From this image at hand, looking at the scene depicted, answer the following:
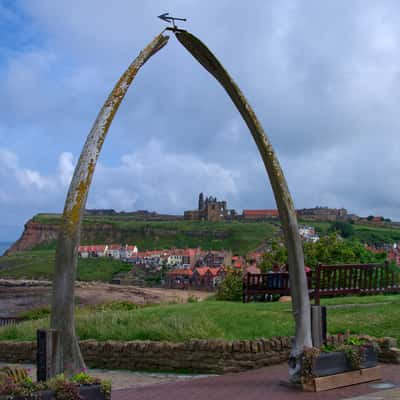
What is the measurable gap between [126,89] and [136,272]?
94.7 meters

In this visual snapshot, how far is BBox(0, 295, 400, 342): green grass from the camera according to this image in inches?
445

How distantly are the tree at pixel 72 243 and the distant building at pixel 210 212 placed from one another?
15950cm

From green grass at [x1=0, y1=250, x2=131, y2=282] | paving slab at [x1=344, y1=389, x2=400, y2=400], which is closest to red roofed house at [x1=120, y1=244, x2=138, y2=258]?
green grass at [x1=0, y1=250, x2=131, y2=282]

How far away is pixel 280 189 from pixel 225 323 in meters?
4.51

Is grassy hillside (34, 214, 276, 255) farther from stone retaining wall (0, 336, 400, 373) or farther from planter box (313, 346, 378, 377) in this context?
planter box (313, 346, 378, 377)

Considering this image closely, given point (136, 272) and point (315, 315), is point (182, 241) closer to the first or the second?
point (136, 272)

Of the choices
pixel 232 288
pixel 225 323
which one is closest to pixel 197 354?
pixel 225 323

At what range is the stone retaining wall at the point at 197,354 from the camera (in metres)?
10.2

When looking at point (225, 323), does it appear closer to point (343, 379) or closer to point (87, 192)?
point (343, 379)

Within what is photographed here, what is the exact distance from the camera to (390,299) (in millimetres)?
15461

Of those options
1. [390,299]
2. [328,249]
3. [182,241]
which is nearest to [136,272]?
[182,241]

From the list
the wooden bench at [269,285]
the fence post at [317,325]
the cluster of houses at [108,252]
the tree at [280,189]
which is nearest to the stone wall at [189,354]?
the fence post at [317,325]

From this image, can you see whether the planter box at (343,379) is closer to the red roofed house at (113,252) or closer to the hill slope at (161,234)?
the hill slope at (161,234)

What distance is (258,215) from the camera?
17975 cm
